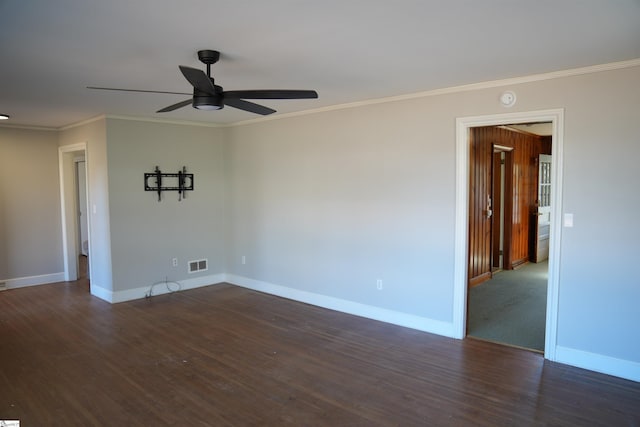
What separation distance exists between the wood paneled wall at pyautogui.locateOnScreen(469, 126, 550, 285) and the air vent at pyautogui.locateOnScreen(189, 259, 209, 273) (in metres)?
3.82

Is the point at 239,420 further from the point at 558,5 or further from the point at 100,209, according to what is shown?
the point at 100,209

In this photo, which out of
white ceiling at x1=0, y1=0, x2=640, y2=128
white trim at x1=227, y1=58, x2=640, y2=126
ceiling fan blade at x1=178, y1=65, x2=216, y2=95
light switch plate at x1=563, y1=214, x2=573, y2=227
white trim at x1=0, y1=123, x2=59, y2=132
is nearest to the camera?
white ceiling at x1=0, y1=0, x2=640, y2=128

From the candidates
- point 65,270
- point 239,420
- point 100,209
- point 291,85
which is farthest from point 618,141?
point 65,270

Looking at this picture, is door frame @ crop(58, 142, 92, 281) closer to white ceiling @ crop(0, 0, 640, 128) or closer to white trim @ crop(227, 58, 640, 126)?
white ceiling @ crop(0, 0, 640, 128)

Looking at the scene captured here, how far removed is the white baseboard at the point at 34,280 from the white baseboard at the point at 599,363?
22.6 ft

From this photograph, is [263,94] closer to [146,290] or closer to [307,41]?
[307,41]

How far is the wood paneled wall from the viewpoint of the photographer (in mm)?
6098

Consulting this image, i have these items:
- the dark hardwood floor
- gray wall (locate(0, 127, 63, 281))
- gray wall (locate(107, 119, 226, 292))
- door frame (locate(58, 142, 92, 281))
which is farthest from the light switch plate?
gray wall (locate(0, 127, 63, 281))

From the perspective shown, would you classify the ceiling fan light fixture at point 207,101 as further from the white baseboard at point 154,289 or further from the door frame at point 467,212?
the white baseboard at point 154,289

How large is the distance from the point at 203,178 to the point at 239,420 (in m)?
4.12

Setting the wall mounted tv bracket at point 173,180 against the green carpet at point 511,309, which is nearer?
the green carpet at point 511,309

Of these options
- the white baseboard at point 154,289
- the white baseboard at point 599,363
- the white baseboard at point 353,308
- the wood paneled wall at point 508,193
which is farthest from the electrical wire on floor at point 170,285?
the white baseboard at point 599,363

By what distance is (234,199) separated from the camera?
20.6 feet

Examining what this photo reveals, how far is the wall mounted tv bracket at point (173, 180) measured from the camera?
222 inches
